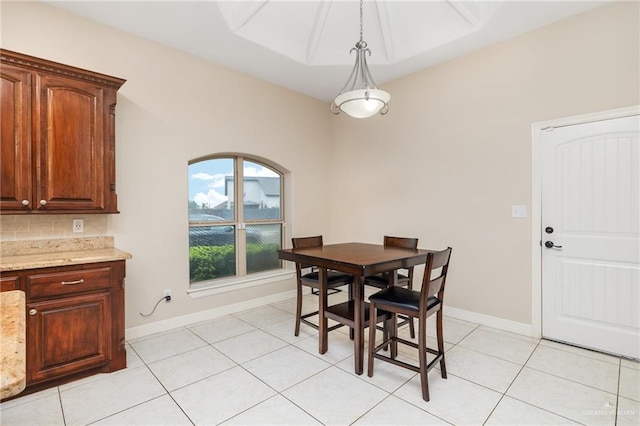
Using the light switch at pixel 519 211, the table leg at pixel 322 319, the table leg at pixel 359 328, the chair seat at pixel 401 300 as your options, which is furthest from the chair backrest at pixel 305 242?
the light switch at pixel 519 211

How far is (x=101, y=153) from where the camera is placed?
108 inches

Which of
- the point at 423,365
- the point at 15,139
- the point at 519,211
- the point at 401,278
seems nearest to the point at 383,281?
the point at 401,278

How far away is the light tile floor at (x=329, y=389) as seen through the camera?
6.51ft

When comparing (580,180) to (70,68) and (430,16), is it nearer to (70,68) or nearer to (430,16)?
(430,16)

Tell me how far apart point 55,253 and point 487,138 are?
425cm

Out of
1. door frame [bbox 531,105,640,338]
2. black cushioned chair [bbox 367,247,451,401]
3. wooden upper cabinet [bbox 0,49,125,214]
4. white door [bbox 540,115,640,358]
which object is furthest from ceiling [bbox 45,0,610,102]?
black cushioned chair [bbox 367,247,451,401]

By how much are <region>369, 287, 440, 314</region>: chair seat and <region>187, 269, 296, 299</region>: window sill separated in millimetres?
2166

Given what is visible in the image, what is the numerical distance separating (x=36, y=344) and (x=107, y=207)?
3.67 feet

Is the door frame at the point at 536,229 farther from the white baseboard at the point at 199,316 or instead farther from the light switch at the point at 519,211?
the white baseboard at the point at 199,316

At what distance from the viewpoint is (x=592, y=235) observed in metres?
2.88

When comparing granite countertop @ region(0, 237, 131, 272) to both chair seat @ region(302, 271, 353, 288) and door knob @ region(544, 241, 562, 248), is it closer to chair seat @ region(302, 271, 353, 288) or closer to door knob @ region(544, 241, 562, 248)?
chair seat @ region(302, 271, 353, 288)

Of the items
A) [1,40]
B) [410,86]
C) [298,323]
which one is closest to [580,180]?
[410,86]

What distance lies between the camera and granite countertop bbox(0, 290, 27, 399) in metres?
0.73

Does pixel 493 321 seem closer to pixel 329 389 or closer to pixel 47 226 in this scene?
pixel 329 389
